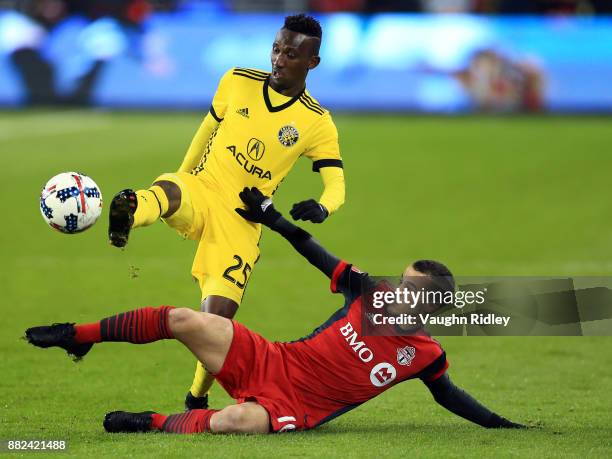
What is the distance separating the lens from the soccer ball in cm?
735

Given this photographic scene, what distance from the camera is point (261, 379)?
709 cm

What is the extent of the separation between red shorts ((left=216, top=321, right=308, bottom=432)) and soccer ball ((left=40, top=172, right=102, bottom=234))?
1188mm

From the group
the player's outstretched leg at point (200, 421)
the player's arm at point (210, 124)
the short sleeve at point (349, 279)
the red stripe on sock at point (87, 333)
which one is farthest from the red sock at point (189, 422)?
the player's arm at point (210, 124)

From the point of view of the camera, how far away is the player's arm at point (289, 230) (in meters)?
7.16

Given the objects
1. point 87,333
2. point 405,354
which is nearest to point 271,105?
point 405,354

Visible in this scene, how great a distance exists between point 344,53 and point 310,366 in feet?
69.2

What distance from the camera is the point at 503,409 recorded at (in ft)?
26.7

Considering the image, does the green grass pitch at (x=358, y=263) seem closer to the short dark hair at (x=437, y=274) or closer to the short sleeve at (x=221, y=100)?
the short dark hair at (x=437, y=274)

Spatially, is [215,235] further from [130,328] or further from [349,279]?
[130,328]

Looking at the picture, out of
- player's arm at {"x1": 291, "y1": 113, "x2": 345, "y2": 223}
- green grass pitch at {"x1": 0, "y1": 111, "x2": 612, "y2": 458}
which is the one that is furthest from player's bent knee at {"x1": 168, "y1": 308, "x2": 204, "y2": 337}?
player's arm at {"x1": 291, "y1": 113, "x2": 345, "y2": 223}

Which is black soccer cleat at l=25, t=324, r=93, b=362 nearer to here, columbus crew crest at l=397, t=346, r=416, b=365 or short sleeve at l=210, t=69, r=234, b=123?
columbus crew crest at l=397, t=346, r=416, b=365

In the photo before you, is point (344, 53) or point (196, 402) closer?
point (196, 402)

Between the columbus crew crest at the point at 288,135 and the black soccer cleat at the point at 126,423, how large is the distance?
240 centimetres

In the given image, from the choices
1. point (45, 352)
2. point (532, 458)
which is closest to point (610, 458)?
point (532, 458)
